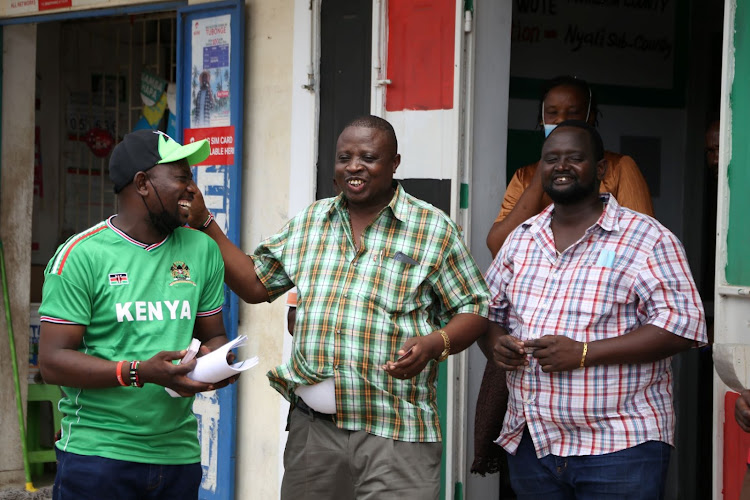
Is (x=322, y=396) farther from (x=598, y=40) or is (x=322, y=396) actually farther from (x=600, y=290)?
(x=598, y=40)

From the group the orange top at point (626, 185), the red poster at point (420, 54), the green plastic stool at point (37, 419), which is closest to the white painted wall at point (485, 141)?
the red poster at point (420, 54)

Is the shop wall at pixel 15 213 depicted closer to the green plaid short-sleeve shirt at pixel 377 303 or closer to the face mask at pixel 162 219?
the green plaid short-sleeve shirt at pixel 377 303

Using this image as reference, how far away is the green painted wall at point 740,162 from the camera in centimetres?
345

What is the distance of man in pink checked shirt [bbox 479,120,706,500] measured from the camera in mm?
3088

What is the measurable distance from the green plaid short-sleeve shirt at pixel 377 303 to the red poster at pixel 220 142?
2054mm

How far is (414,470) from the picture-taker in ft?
10.7

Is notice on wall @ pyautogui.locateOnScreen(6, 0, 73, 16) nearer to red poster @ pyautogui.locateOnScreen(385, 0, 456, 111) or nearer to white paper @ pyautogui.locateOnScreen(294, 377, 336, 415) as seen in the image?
Answer: red poster @ pyautogui.locateOnScreen(385, 0, 456, 111)

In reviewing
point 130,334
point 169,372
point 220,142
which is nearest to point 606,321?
point 169,372

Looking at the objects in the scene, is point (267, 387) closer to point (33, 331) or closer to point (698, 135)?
point (33, 331)

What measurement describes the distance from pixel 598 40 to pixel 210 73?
2.37 metres

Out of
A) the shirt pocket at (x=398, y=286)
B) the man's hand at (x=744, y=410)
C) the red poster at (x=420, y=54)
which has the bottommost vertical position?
the man's hand at (x=744, y=410)

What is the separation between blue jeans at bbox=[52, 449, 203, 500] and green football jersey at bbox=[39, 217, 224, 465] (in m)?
0.03

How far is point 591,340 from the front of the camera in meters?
3.15

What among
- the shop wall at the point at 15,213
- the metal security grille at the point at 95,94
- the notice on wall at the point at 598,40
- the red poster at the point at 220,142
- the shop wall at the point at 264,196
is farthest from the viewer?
the metal security grille at the point at 95,94
